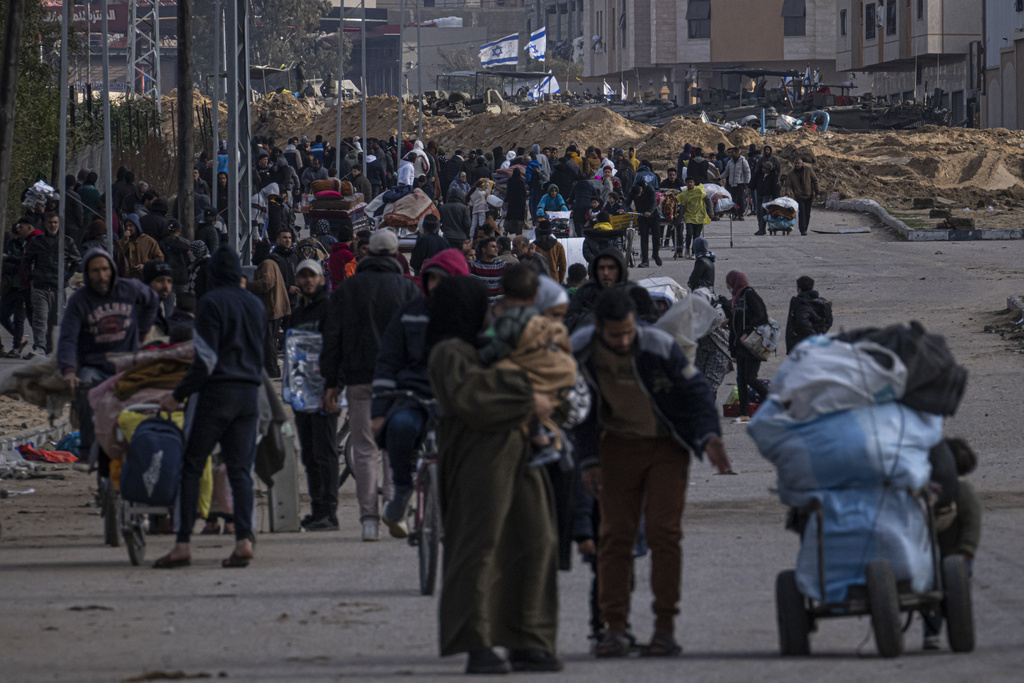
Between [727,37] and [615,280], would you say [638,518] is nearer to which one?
[615,280]

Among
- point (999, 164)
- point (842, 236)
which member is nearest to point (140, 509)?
point (842, 236)

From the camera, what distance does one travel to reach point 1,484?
11586mm

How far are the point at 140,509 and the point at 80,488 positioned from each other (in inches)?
158

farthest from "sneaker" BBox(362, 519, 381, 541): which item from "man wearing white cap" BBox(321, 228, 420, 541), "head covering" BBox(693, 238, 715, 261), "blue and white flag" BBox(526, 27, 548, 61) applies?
"blue and white flag" BBox(526, 27, 548, 61)

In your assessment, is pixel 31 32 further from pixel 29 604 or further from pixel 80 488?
pixel 29 604

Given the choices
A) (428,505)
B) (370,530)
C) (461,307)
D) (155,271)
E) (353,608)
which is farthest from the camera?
(155,271)

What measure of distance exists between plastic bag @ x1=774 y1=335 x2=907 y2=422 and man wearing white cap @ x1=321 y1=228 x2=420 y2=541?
327cm

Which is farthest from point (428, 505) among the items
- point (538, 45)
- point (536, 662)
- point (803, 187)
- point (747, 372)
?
point (538, 45)

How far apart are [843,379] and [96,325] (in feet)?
15.9

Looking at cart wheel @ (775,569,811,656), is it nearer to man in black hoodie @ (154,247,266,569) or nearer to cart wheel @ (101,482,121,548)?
man in black hoodie @ (154,247,266,569)

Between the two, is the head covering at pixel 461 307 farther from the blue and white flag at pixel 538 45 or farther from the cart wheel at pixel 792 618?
the blue and white flag at pixel 538 45

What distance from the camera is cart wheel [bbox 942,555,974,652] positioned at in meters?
5.59

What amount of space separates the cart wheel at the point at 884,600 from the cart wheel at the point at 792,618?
0.93ft

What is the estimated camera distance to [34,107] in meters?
24.9
